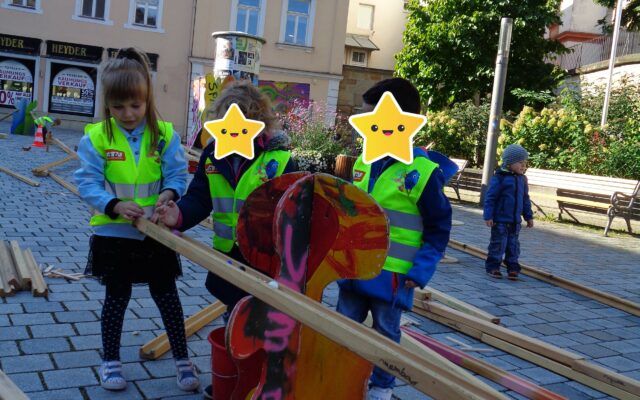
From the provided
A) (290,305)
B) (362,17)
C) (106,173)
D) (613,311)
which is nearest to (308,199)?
(290,305)

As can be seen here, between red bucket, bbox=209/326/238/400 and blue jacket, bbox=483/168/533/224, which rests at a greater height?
blue jacket, bbox=483/168/533/224

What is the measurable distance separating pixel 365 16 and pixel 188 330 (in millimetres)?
35049

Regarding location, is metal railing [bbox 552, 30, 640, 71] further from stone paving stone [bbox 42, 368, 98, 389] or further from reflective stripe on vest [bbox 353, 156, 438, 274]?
stone paving stone [bbox 42, 368, 98, 389]

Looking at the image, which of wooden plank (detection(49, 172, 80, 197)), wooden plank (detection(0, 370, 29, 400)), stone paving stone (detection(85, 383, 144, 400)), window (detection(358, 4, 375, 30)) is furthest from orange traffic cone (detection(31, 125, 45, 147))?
window (detection(358, 4, 375, 30))

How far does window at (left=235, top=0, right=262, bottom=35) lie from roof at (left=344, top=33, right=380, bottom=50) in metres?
10.5

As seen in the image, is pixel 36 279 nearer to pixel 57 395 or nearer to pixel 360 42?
pixel 57 395

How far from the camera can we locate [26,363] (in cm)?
340

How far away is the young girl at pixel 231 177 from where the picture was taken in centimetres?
309

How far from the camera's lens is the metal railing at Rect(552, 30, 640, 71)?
2370 cm

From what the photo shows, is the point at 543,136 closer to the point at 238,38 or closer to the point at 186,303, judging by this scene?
the point at 238,38

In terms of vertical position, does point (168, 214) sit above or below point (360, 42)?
below

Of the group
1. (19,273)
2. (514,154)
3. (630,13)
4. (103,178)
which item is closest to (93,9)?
(630,13)

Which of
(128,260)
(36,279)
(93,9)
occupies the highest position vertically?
(93,9)

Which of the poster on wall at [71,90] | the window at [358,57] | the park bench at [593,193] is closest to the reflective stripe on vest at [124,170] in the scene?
the park bench at [593,193]
